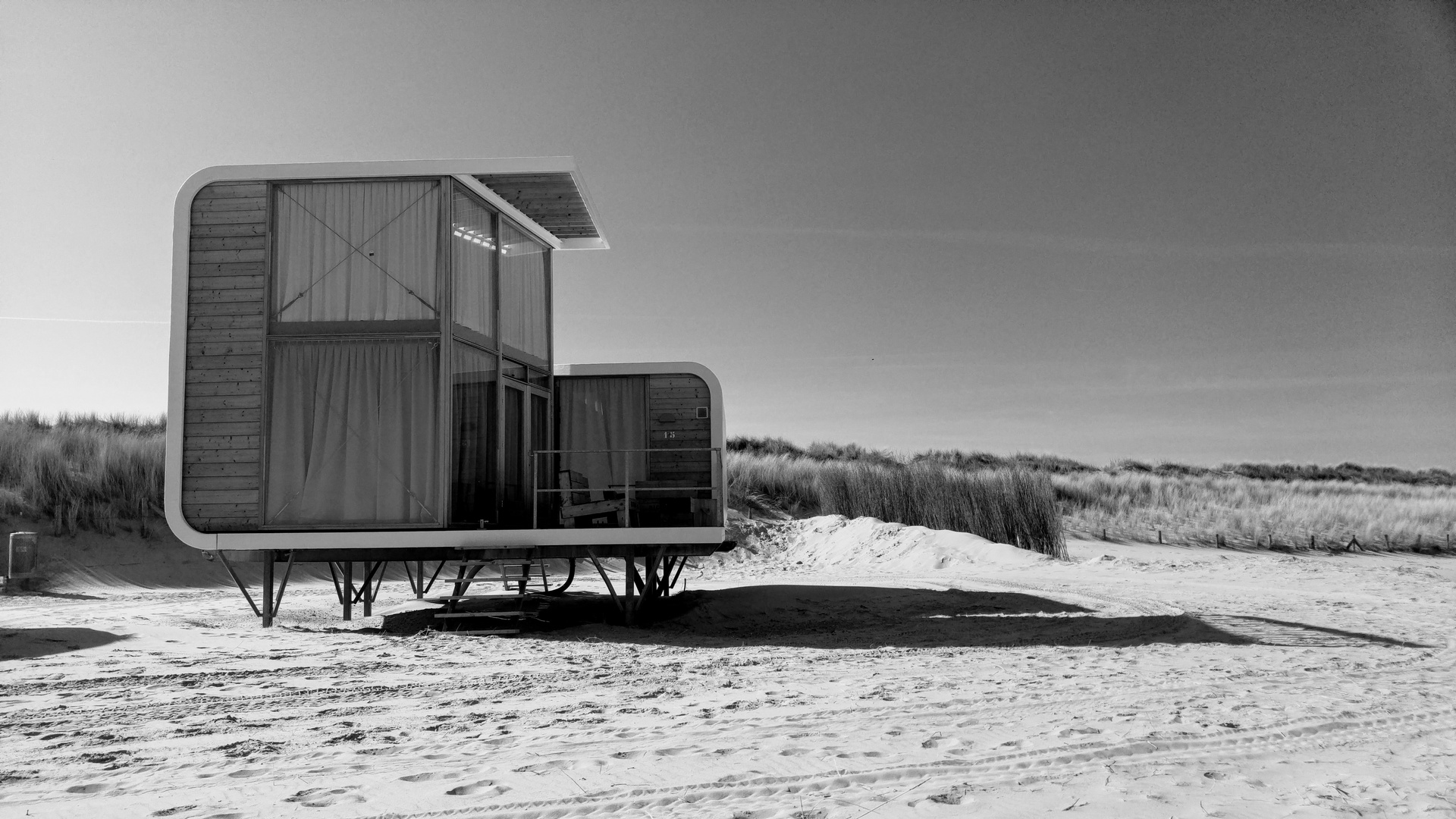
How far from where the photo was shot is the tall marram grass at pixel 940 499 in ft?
63.8

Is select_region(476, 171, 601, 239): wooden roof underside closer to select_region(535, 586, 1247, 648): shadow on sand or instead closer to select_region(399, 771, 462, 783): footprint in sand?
select_region(535, 586, 1247, 648): shadow on sand

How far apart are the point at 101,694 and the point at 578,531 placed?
4.54 meters

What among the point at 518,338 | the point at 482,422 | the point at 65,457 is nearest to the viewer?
the point at 482,422

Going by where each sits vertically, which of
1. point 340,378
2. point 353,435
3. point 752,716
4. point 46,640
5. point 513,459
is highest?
point 340,378

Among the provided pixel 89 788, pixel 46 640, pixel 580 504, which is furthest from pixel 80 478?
pixel 89 788

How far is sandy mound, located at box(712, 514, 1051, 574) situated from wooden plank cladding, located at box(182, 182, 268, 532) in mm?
→ 10689

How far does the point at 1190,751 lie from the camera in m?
4.62

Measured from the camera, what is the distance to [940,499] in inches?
808

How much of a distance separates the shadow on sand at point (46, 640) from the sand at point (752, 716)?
51 millimetres

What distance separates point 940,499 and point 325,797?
1763 cm

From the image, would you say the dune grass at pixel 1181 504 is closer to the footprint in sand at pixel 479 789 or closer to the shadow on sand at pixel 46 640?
the shadow on sand at pixel 46 640

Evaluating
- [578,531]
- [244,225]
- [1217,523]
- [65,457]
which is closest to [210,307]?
[244,225]

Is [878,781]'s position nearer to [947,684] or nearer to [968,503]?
[947,684]

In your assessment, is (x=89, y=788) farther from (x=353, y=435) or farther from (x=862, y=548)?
(x=862, y=548)
